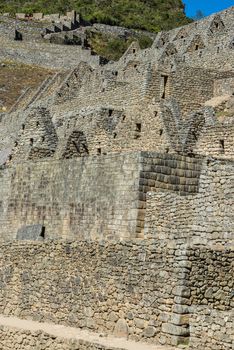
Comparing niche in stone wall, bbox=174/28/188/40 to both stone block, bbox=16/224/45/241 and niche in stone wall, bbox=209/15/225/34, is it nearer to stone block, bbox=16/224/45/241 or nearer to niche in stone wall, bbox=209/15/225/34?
niche in stone wall, bbox=209/15/225/34

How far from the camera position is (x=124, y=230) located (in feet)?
54.6

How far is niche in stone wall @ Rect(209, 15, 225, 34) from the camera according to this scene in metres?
48.2

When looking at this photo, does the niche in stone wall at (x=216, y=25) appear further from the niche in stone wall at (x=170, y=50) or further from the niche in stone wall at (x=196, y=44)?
the niche in stone wall at (x=170, y=50)

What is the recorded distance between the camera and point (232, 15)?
164ft

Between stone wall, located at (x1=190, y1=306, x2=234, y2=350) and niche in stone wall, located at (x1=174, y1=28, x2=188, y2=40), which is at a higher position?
niche in stone wall, located at (x1=174, y1=28, x2=188, y2=40)

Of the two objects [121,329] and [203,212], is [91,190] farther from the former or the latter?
[121,329]

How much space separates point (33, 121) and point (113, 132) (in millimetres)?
2358

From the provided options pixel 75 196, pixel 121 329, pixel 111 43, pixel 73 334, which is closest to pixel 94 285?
pixel 73 334

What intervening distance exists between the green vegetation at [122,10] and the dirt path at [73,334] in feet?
267

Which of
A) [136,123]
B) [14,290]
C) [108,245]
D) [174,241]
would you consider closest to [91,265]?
[108,245]

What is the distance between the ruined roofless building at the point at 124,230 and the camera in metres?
13.0

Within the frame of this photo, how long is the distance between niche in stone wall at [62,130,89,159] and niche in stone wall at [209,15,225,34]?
26768 mm

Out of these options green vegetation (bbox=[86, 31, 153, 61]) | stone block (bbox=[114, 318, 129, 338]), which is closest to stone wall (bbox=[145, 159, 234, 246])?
stone block (bbox=[114, 318, 129, 338])

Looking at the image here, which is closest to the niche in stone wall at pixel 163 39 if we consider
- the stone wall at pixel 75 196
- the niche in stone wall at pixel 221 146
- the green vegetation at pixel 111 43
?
the green vegetation at pixel 111 43
